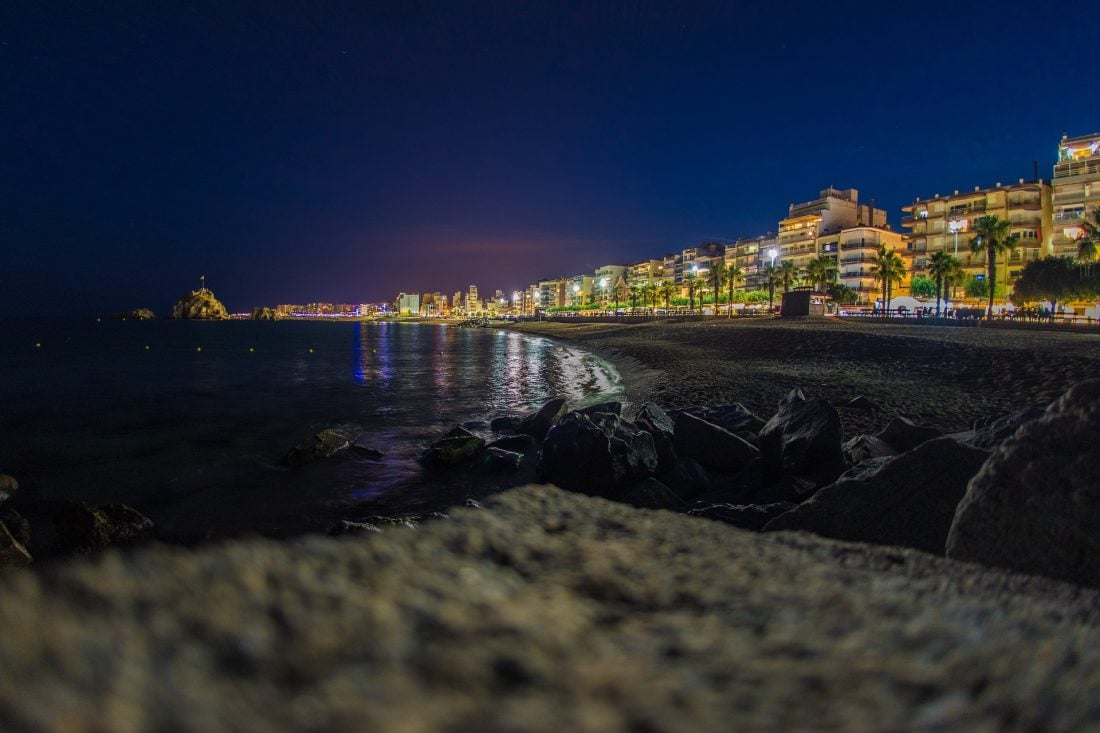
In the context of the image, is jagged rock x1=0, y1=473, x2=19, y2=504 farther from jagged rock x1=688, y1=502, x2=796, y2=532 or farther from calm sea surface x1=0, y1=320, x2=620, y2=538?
jagged rock x1=688, y1=502, x2=796, y2=532

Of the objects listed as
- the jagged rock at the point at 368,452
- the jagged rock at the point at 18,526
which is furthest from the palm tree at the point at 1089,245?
the jagged rock at the point at 18,526

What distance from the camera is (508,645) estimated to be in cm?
126

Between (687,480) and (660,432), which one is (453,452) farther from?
(687,480)

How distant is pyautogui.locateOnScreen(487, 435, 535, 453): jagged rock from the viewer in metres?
14.9

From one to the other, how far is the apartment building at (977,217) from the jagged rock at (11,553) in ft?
380

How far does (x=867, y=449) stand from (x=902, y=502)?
19.2 ft

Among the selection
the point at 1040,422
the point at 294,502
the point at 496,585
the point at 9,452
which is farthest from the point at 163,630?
the point at 9,452

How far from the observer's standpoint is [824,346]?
110 feet

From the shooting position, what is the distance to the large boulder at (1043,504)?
3098 millimetres

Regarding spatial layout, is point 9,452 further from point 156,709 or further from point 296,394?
point 156,709

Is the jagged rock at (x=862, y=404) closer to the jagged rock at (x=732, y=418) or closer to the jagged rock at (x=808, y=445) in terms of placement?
the jagged rock at (x=732, y=418)

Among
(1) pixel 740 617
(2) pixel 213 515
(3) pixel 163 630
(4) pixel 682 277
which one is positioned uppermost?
(4) pixel 682 277

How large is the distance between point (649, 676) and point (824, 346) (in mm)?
36728

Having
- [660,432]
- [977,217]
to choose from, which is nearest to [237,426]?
[660,432]
